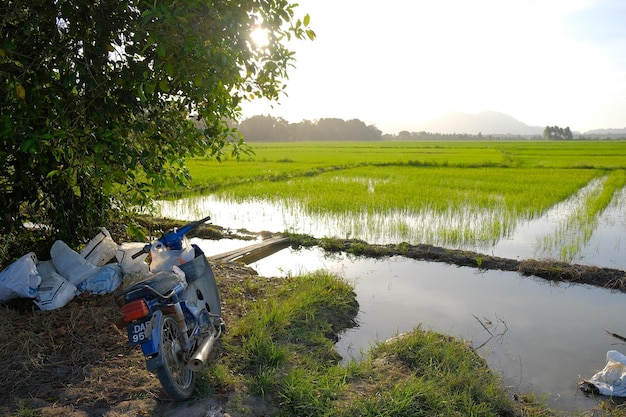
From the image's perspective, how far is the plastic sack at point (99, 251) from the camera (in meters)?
4.06

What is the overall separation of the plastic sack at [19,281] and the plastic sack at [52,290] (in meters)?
0.08

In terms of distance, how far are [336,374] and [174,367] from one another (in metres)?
1.09

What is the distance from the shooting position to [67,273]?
3848mm

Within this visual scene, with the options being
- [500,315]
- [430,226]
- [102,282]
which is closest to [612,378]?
[500,315]

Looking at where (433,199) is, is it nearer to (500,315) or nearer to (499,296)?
(499,296)

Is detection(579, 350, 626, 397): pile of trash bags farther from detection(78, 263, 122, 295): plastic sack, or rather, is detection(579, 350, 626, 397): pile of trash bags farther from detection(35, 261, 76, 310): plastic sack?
detection(35, 261, 76, 310): plastic sack

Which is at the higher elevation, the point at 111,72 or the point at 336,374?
the point at 111,72

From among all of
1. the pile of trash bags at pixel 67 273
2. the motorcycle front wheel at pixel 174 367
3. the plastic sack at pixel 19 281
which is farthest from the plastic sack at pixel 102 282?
the motorcycle front wheel at pixel 174 367

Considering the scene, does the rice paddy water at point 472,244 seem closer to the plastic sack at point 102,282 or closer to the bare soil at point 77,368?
the bare soil at point 77,368

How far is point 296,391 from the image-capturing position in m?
2.88

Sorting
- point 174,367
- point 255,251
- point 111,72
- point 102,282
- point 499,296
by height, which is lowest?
point 499,296

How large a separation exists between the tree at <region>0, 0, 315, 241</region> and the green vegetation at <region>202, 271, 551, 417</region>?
1.41 m

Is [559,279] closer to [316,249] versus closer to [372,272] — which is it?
[372,272]

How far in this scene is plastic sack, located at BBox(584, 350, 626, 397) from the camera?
3240 millimetres
